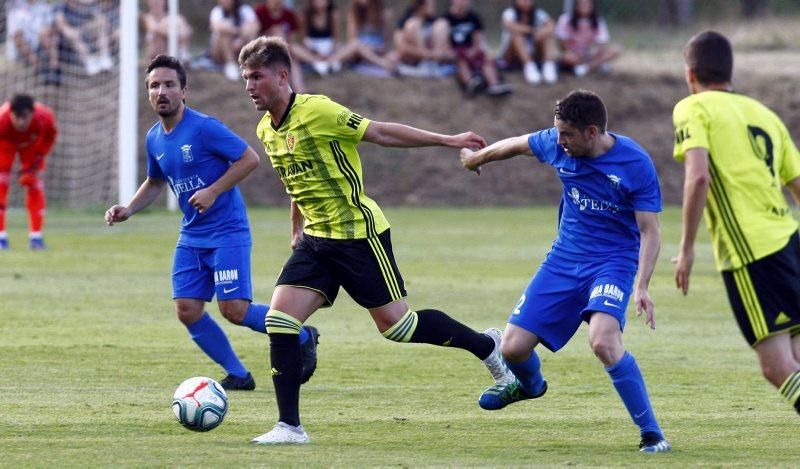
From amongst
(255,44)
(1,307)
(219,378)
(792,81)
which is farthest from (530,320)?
(792,81)

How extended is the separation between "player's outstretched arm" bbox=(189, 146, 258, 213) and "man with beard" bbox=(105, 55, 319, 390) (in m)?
0.13

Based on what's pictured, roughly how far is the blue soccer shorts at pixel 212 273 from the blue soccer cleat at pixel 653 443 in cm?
286

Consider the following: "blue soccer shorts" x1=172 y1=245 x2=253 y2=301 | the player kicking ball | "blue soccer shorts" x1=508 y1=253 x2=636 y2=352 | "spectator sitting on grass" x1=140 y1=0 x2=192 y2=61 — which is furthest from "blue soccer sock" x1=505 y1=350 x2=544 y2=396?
"spectator sitting on grass" x1=140 y1=0 x2=192 y2=61

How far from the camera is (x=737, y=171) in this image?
6098 millimetres

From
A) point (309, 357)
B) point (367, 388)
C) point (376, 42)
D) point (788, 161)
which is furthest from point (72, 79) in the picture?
point (788, 161)

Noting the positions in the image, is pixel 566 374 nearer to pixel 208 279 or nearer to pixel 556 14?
pixel 208 279

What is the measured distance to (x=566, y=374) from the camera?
30.9 feet

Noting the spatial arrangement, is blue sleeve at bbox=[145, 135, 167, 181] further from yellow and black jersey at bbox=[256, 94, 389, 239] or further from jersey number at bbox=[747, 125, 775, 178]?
jersey number at bbox=[747, 125, 775, 178]

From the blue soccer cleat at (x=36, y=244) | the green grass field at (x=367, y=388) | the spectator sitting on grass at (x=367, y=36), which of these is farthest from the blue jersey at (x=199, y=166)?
the spectator sitting on grass at (x=367, y=36)

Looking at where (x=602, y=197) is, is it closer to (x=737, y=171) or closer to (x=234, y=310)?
(x=737, y=171)

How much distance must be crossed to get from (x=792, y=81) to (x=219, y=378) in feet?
74.7

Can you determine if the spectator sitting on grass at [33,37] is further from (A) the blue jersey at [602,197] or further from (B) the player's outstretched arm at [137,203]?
(A) the blue jersey at [602,197]

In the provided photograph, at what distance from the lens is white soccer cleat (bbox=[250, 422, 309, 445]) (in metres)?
6.77

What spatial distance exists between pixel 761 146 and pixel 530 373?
2.04 metres
